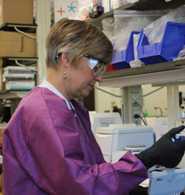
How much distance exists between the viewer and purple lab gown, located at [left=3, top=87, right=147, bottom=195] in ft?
3.75

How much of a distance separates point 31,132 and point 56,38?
1.04 ft

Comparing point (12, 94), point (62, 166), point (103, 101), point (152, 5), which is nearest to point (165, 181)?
point (62, 166)

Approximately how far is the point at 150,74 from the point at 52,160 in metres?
1.06

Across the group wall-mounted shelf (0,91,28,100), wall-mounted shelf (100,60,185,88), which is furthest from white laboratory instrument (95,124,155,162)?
wall-mounted shelf (0,91,28,100)

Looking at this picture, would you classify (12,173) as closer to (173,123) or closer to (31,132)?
(31,132)

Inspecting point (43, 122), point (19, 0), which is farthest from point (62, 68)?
point (19, 0)

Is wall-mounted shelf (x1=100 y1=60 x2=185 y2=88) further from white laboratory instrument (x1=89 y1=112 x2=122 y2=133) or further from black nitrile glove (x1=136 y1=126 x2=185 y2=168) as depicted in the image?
black nitrile glove (x1=136 y1=126 x2=185 y2=168)

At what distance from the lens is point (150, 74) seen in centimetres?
208

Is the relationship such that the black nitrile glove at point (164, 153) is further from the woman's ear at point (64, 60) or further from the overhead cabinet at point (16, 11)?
the overhead cabinet at point (16, 11)

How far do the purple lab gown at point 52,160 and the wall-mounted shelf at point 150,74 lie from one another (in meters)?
0.68

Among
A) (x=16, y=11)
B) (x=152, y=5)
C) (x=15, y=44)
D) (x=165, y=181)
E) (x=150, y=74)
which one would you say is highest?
(x=16, y=11)

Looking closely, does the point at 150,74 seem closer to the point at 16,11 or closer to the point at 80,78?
the point at 80,78

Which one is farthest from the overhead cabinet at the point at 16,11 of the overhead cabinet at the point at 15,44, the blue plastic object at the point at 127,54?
the blue plastic object at the point at 127,54

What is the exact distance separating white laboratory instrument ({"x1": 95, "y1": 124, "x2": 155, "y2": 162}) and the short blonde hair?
799 millimetres
